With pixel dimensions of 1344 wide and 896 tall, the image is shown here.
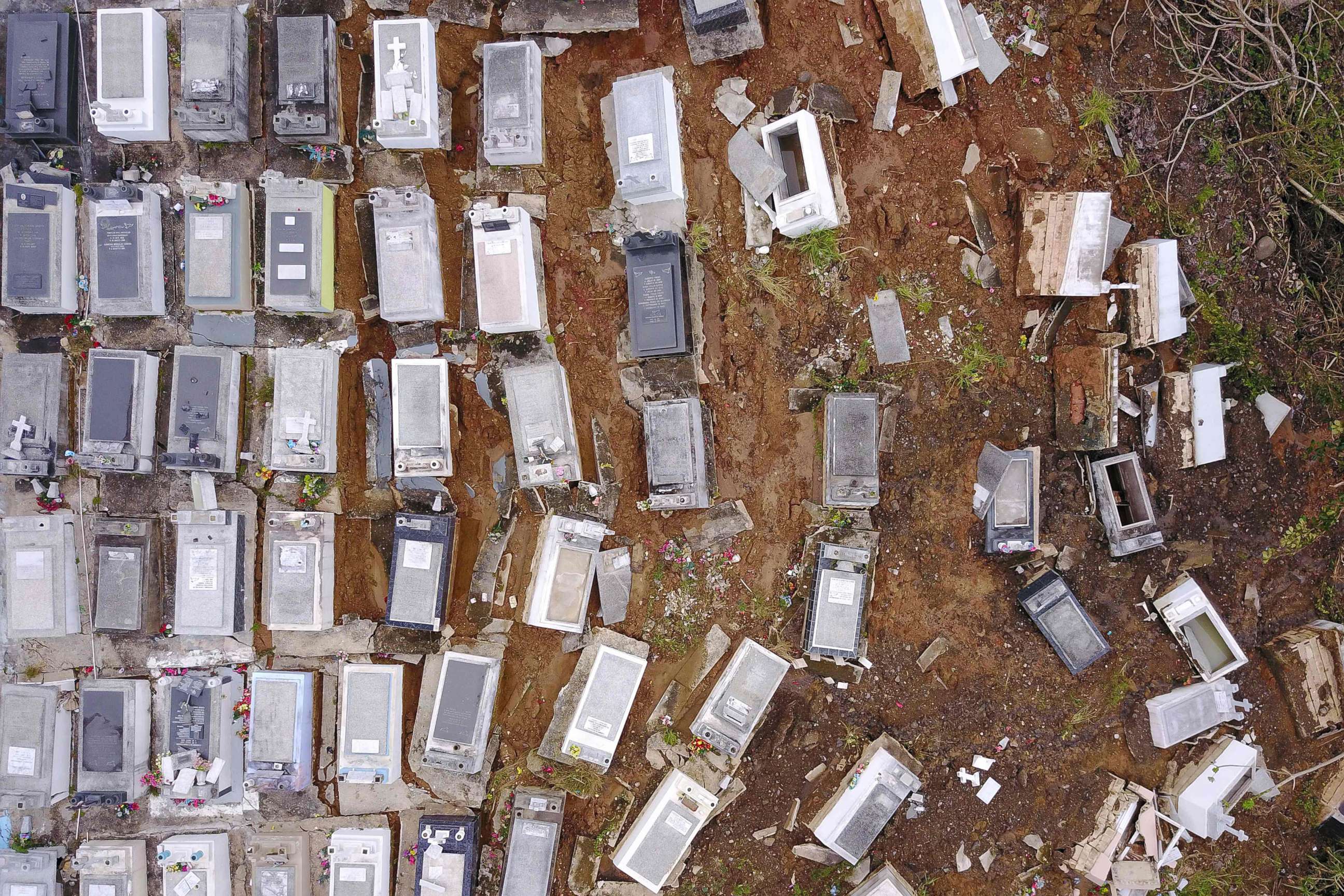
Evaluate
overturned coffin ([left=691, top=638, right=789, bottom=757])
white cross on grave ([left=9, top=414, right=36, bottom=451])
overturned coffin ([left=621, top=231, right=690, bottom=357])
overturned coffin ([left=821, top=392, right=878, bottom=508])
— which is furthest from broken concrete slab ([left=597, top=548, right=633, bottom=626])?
white cross on grave ([left=9, top=414, right=36, bottom=451])

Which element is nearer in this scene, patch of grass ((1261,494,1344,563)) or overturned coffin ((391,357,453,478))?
overturned coffin ((391,357,453,478))

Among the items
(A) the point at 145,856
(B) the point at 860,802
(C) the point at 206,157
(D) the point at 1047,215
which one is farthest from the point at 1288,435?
(A) the point at 145,856

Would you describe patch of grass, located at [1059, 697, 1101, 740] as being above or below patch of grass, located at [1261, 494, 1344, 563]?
below

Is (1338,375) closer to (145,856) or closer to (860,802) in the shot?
(860,802)

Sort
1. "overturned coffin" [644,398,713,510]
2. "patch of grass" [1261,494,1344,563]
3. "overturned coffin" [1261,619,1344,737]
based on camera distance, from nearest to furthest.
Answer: "overturned coffin" [644,398,713,510]
"overturned coffin" [1261,619,1344,737]
"patch of grass" [1261,494,1344,563]

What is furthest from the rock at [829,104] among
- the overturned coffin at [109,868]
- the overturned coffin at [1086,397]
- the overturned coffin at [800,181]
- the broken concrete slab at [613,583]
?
the overturned coffin at [109,868]

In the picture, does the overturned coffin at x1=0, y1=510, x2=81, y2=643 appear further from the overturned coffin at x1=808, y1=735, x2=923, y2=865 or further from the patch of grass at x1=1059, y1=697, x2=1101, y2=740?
the patch of grass at x1=1059, y1=697, x2=1101, y2=740

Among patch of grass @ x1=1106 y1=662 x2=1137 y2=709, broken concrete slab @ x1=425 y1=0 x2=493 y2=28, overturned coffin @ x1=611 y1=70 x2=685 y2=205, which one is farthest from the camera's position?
patch of grass @ x1=1106 y1=662 x2=1137 y2=709
